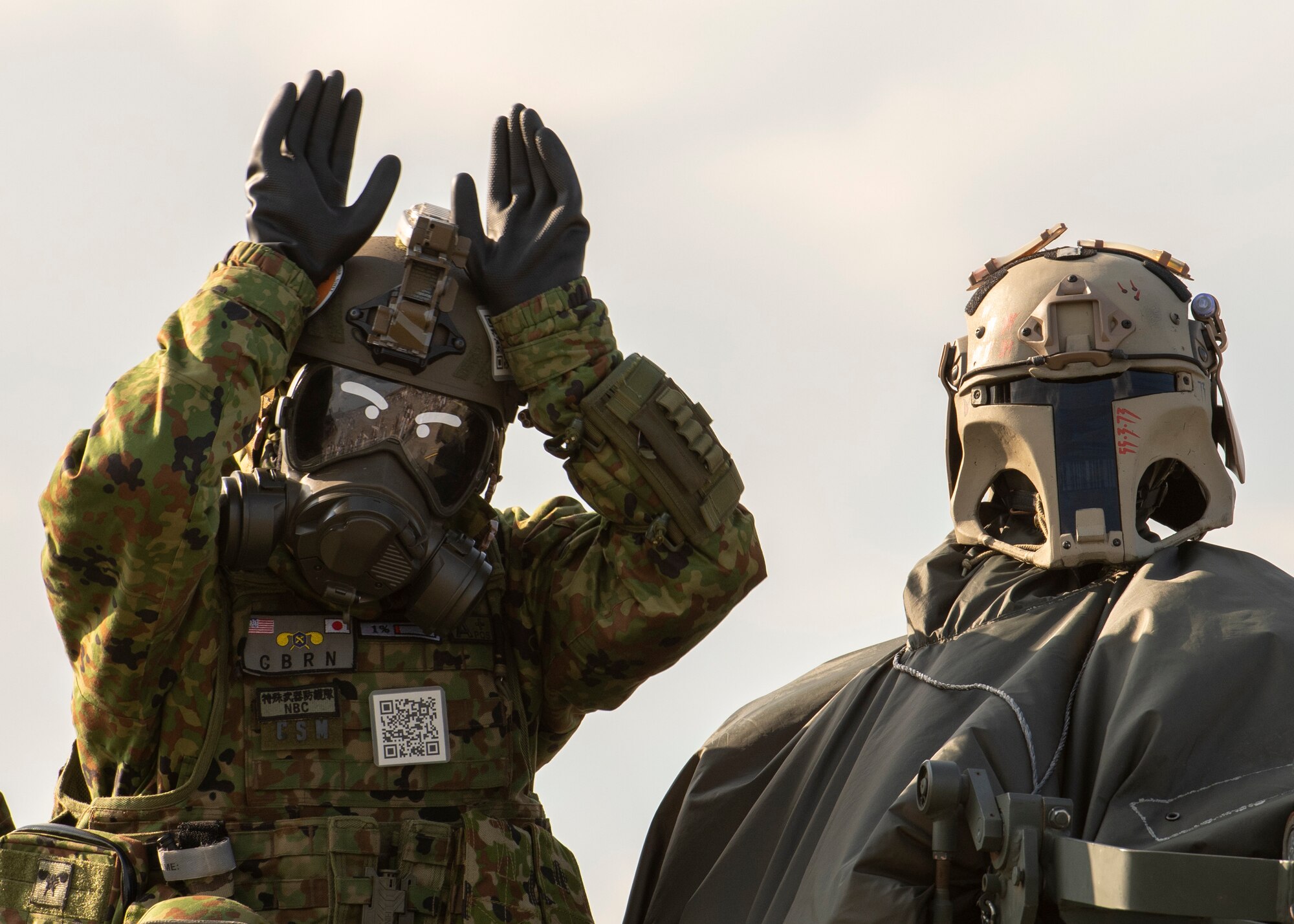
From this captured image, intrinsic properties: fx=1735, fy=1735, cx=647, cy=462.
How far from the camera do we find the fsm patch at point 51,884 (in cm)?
465

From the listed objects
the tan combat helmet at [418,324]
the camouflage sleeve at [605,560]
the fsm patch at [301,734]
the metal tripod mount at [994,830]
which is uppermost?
the tan combat helmet at [418,324]

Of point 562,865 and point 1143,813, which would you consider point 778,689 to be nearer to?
point 562,865

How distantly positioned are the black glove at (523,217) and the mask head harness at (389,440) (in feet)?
0.30

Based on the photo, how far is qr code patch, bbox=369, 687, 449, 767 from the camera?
489 centimetres

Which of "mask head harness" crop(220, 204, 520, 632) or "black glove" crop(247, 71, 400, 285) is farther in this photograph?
"black glove" crop(247, 71, 400, 285)

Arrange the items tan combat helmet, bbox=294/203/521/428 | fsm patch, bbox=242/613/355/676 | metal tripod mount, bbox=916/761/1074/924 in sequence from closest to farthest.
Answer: metal tripod mount, bbox=916/761/1074/924, fsm patch, bbox=242/613/355/676, tan combat helmet, bbox=294/203/521/428

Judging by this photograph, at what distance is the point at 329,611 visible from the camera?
16.5 feet

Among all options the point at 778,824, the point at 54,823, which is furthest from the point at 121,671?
the point at 778,824

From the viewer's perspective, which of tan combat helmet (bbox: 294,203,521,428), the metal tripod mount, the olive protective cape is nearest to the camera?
the metal tripod mount

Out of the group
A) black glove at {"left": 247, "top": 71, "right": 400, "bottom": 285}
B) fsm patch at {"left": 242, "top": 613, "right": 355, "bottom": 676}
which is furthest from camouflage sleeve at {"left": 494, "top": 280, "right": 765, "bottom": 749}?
fsm patch at {"left": 242, "top": 613, "right": 355, "bottom": 676}

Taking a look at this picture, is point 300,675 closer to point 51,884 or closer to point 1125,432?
point 51,884

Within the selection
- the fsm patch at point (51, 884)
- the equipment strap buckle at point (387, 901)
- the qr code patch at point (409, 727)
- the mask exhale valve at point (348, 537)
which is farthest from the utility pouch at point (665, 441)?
the fsm patch at point (51, 884)

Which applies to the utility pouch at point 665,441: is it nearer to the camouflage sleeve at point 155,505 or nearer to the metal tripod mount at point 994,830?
the camouflage sleeve at point 155,505

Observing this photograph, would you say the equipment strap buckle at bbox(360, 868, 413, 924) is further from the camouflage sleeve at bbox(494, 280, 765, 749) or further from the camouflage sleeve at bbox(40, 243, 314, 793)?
the camouflage sleeve at bbox(494, 280, 765, 749)
